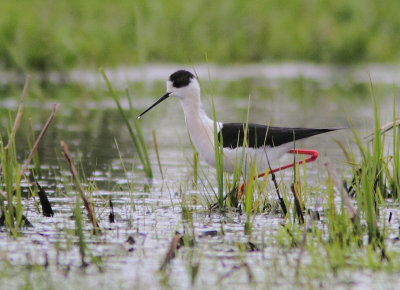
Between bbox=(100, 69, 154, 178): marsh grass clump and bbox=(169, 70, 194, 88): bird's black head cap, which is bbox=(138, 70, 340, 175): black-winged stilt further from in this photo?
bbox=(100, 69, 154, 178): marsh grass clump

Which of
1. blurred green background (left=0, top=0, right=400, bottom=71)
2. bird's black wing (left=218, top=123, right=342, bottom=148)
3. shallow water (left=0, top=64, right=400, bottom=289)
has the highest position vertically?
blurred green background (left=0, top=0, right=400, bottom=71)

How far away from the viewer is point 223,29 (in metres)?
22.5

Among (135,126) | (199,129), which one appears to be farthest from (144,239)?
(135,126)

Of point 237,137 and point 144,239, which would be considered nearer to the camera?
point 144,239

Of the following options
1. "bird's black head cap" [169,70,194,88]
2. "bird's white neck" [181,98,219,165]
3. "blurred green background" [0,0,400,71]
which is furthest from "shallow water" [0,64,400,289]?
"blurred green background" [0,0,400,71]

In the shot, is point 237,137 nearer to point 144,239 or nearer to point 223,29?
point 144,239

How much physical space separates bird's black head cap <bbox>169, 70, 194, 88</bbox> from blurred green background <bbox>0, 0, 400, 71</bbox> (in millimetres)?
10953

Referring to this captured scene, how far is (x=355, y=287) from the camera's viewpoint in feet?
12.8

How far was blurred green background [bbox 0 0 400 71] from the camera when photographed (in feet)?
63.0

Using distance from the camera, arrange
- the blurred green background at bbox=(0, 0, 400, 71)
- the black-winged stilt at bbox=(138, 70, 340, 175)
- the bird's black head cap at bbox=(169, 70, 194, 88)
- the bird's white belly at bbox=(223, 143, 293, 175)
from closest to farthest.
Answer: the bird's white belly at bbox=(223, 143, 293, 175) < the black-winged stilt at bbox=(138, 70, 340, 175) < the bird's black head cap at bbox=(169, 70, 194, 88) < the blurred green background at bbox=(0, 0, 400, 71)

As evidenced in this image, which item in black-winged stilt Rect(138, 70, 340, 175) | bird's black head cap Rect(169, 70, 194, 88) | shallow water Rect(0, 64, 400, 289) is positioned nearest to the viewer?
shallow water Rect(0, 64, 400, 289)

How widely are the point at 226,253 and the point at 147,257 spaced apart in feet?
1.52

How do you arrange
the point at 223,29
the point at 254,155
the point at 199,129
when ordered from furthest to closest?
the point at 223,29
the point at 199,129
the point at 254,155

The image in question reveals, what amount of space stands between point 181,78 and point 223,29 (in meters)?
15.9
